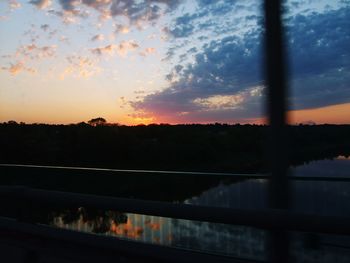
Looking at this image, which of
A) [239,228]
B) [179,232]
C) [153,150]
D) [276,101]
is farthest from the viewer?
[153,150]

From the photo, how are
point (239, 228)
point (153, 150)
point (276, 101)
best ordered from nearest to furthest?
point (276, 101) → point (239, 228) → point (153, 150)

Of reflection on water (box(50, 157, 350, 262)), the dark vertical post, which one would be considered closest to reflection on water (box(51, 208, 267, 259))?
reflection on water (box(50, 157, 350, 262))

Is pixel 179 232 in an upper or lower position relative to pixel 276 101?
lower

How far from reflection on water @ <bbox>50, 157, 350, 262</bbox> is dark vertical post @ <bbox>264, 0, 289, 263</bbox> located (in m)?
0.72

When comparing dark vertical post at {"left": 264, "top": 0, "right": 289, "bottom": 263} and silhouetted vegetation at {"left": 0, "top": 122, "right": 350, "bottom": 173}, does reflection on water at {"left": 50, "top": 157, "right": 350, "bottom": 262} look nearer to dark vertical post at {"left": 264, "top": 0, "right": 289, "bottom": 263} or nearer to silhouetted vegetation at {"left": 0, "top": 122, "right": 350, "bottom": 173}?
dark vertical post at {"left": 264, "top": 0, "right": 289, "bottom": 263}

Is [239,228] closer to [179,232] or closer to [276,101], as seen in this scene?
[179,232]

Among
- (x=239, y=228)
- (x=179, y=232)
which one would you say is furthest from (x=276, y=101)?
(x=179, y=232)

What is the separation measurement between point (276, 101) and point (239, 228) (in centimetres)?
179

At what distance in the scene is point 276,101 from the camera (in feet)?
9.91

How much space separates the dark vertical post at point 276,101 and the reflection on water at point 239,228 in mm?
720

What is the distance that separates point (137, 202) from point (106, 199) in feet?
1.40

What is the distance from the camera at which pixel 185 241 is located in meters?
4.69

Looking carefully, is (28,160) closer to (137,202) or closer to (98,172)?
(98,172)

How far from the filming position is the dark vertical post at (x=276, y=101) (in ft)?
9.89
